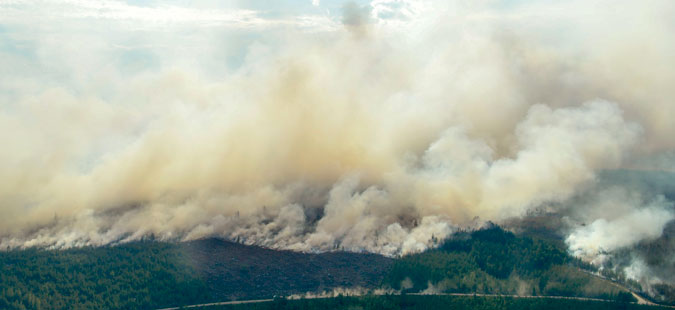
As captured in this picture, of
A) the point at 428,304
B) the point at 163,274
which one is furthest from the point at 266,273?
the point at 428,304

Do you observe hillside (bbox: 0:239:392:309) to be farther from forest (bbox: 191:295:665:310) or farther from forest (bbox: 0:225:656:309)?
forest (bbox: 191:295:665:310)

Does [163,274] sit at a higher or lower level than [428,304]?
lower

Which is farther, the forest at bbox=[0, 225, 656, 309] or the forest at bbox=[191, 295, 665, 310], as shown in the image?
the forest at bbox=[0, 225, 656, 309]

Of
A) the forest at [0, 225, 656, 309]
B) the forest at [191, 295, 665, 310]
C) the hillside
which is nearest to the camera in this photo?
the forest at [191, 295, 665, 310]

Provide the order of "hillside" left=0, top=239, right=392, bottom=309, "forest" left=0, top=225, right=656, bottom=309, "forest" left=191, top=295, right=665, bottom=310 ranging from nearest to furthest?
"forest" left=191, top=295, right=665, bottom=310
"hillside" left=0, top=239, right=392, bottom=309
"forest" left=0, top=225, right=656, bottom=309

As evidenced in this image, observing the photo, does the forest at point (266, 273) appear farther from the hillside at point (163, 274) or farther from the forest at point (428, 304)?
the forest at point (428, 304)

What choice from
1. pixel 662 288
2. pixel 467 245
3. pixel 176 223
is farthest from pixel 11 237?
pixel 662 288

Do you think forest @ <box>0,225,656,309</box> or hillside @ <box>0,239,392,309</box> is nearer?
hillside @ <box>0,239,392,309</box>

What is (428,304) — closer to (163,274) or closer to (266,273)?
(266,273)

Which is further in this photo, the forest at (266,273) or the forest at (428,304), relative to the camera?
the forest at (266,273)

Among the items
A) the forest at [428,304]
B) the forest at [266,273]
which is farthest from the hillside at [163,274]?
the forest at [428,304]

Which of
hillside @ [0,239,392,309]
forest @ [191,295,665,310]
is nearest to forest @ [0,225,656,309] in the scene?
hillside @ [0,239,392,309]

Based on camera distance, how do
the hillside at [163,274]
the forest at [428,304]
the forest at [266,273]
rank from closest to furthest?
the forest at [428,304], the hillside at [163,274], the forest at [266,273]

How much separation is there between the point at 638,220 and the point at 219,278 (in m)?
38.2
